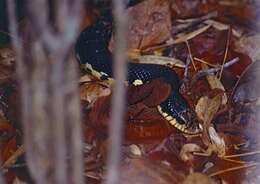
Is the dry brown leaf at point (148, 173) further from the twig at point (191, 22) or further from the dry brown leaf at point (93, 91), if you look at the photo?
the twig at point (191, 22)

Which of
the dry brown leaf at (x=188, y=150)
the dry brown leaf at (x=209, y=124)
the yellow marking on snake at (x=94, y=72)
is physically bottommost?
the dry brown leaf at (x=188, y=150)

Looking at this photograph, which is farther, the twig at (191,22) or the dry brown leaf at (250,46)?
the twig at (191,22)

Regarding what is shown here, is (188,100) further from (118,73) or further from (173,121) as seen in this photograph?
(118,73)

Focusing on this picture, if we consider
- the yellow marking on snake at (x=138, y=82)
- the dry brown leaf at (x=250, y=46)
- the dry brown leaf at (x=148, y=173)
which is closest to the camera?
the dry brown leaf at (x=148, y=173)

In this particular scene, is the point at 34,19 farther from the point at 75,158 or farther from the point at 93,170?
the point at 93,170

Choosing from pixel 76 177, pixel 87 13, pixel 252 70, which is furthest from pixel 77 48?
pixel 76 177

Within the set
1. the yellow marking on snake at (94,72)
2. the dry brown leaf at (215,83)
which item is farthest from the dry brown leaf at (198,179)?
the yellow marking on snake at (94,72)

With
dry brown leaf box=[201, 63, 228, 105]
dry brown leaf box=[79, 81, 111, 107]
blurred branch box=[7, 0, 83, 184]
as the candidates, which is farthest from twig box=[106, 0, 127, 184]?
dry brown leaf box=[201, 63, 228, 105]

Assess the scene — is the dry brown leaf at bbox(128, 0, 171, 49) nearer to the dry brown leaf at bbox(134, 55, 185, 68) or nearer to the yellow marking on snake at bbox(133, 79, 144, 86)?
the dry brown leaf at bbox(134, 55, 185, 68)
